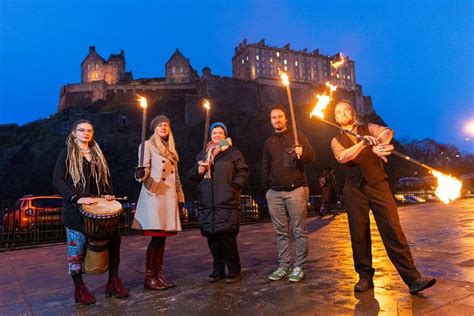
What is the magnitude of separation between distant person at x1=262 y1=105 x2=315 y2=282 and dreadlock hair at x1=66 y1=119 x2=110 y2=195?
2016 millimetres

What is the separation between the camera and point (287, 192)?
441cm

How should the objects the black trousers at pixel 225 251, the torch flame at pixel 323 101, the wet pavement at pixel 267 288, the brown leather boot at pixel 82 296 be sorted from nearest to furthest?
the wet pavement at pixel 267 288 → the brown leather boot at pixel 82 296 → the torch flame at pixel 323 101 → the black trousers at pixel 225 251

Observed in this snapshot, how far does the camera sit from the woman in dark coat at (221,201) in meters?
4.41

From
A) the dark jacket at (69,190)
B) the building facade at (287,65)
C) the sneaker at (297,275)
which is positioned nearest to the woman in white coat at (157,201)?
the dark jacket at (69,190)

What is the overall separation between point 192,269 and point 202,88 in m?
58.8

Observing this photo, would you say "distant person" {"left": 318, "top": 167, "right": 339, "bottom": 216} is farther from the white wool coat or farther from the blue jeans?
the white wool coat

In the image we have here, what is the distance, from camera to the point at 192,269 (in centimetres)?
528

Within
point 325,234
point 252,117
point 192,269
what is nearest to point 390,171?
point 252,117

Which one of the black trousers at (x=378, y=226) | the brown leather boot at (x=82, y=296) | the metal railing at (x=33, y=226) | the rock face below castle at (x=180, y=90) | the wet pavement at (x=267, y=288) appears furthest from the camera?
the rock face below castle at (x=180, y=90)

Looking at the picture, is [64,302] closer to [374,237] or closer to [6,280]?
[6,280]

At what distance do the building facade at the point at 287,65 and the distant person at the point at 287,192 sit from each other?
72577 millimetres

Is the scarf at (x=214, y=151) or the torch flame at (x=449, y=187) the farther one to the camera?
the scarf at (x=214, y=151)

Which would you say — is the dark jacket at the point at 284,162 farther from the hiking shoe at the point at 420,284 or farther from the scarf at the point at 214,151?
the hiking shoe at the point at 420,284

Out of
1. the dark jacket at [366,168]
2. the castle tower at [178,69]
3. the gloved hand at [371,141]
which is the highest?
the castle tower at [178,69]
